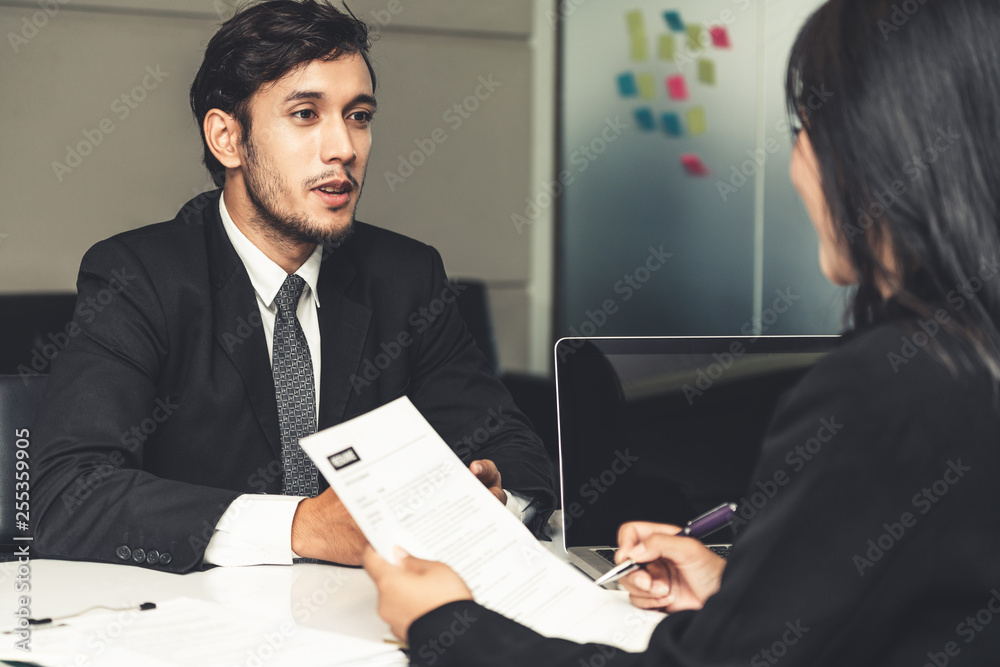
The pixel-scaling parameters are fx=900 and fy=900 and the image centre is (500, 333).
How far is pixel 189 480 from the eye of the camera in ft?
5.08

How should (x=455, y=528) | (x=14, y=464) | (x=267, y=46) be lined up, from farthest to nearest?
(x=267, y=46) < (x=14, y=464) < (x=455, y=528)

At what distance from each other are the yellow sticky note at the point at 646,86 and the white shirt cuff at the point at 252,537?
2.86m

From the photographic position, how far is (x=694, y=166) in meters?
3.72

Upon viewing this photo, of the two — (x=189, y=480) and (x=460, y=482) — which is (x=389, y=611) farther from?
(x=189, y=480)

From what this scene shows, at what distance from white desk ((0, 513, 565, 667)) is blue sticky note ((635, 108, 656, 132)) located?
287 centimetres

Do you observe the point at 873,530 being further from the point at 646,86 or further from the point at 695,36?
the point at 695,36

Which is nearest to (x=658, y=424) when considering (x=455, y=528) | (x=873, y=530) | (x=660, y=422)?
(x=660, y=422)

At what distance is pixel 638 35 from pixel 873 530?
3.28m

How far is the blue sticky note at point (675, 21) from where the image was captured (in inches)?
143

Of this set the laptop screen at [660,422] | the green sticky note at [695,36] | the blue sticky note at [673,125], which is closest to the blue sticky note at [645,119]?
the blue sticky note at [673,125]

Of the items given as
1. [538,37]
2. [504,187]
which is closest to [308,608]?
[504,187]

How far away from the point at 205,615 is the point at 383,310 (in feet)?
2.82

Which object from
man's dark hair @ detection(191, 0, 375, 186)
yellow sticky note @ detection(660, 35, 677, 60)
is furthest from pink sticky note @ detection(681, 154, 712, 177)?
man's dark hair @ detection(191, 0, 375, 186)

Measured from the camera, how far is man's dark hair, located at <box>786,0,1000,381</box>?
0.65m
